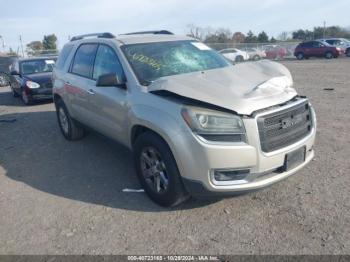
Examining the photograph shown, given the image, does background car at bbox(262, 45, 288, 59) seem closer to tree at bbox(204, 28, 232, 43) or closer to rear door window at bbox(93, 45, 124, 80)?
tree at bbox(204, 28, 232, 43)

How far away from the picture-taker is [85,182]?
462 centimetres

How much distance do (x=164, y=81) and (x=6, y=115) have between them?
7691mm

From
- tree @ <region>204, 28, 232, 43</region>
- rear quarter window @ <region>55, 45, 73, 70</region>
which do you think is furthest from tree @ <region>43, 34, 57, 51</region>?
rear quarter window @ <region>55, 45, 73, 70</region>

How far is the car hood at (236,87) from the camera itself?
127 inches

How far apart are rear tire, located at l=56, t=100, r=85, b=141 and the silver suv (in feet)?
5.52

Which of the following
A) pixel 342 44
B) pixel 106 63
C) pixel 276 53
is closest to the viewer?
pixel 106 63

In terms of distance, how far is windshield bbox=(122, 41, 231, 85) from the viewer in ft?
13.6

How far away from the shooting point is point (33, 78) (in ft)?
35.4

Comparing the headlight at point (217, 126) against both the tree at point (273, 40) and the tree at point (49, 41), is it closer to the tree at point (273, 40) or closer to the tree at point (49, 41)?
the tree at point (273, 40)

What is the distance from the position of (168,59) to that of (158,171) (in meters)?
1.52

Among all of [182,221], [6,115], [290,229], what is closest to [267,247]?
[290,229]

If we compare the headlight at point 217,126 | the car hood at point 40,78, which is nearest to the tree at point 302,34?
the car hood at point 40,78

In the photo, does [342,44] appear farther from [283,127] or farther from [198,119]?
[198,119]

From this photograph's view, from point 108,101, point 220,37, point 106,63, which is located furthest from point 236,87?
point 220,37
